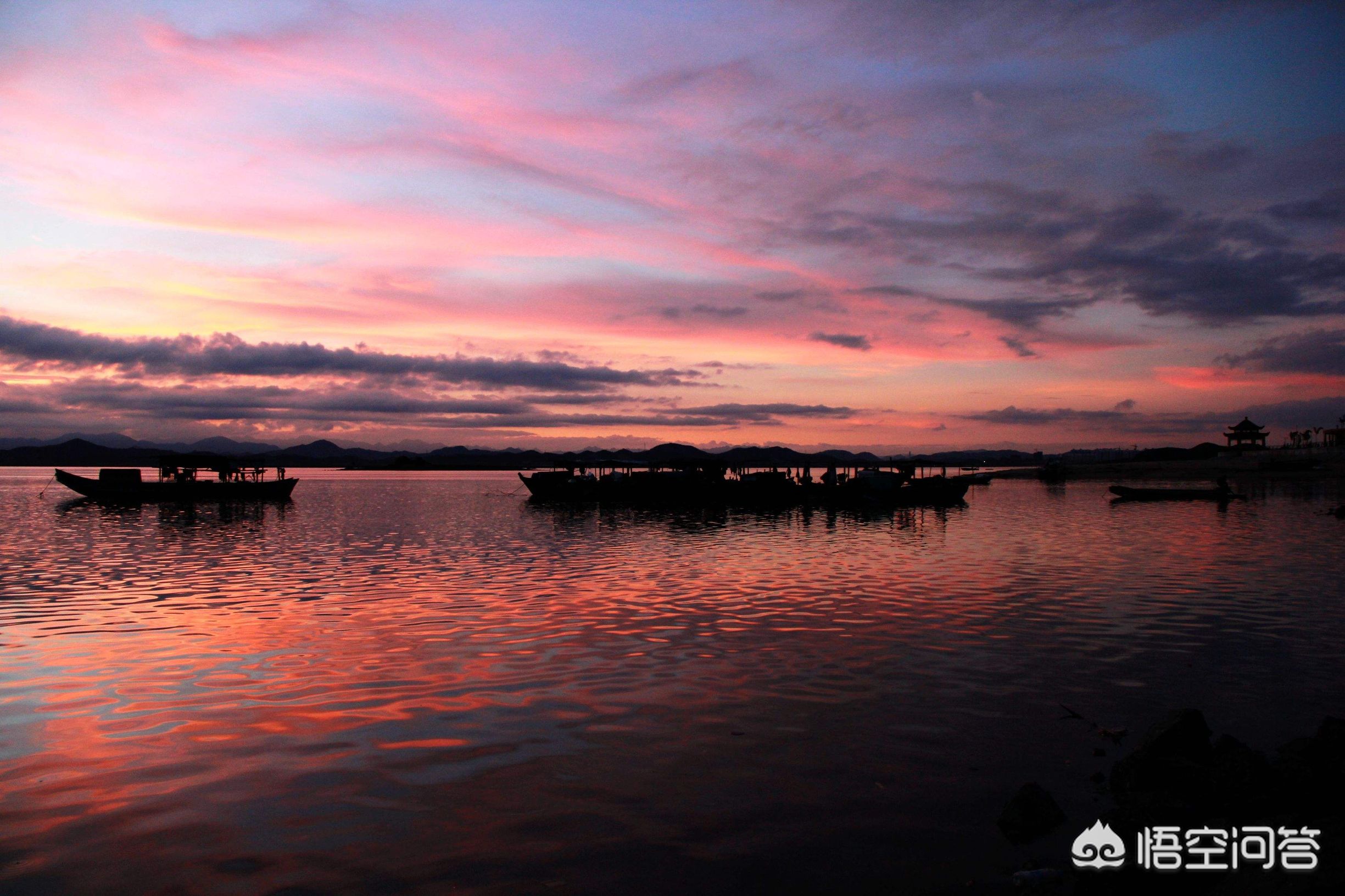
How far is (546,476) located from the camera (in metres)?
89.4

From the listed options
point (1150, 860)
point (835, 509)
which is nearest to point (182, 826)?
point (1150, 860)

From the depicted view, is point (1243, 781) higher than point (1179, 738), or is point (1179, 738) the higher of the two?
Result: point (1179, 738)

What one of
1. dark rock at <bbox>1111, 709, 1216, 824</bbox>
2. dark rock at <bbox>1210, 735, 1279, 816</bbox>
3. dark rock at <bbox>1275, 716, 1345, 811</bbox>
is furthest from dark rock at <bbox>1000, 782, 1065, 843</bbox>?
dark rock at <bbox>1275, 716, 1345, 811</bbox>

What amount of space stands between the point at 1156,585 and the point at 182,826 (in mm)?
26621

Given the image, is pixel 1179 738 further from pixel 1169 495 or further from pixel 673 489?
pixel 1169 495

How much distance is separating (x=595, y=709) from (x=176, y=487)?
270ft

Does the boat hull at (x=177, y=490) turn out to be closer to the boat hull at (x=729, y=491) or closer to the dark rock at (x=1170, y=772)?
the boat hull at (x=729, y=491)

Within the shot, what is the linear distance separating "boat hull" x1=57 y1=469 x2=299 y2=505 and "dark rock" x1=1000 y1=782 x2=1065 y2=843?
7819 centimetres

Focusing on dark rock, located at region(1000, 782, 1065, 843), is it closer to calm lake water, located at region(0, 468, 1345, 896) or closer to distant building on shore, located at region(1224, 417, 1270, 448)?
calm lake water, located at region(0, 468, 1345, 896)

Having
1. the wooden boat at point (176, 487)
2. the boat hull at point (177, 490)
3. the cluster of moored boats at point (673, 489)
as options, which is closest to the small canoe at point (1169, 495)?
the cluster of moored boats at point (673, 489)

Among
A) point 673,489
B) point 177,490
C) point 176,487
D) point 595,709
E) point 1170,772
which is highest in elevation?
point 176,487

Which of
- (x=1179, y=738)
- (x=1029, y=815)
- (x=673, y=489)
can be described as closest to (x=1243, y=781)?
(x=1179, y=738)

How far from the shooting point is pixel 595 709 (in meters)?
12.4

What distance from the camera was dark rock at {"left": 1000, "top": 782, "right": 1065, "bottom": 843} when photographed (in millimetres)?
8414
